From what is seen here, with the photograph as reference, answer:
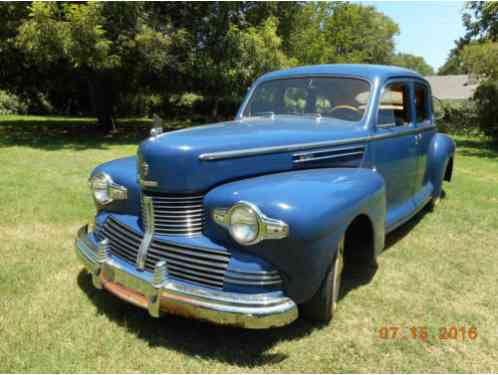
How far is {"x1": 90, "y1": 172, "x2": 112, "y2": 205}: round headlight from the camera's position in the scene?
3.16m

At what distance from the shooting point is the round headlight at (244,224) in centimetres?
231

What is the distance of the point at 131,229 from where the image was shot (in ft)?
9.27

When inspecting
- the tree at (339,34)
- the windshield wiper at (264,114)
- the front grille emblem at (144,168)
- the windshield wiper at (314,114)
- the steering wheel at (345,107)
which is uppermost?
the tree at (339,34)

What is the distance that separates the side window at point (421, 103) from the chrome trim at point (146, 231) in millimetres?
3187

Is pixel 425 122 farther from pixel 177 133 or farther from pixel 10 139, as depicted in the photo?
pixel 10 139

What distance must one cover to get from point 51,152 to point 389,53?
52161 mm

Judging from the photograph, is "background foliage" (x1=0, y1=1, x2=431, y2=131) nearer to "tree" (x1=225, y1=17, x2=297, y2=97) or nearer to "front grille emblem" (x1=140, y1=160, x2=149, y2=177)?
"tree" (x1=225, y1=17, x2=297, y2=97)

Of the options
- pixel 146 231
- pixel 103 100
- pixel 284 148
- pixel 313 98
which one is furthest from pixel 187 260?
pixel 103 100

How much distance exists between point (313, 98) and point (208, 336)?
7.48 feet

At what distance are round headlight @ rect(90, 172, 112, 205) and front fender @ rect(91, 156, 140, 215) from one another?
35 mm

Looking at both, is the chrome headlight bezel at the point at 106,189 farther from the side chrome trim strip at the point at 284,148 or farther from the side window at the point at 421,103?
the side window at the point at 421,103

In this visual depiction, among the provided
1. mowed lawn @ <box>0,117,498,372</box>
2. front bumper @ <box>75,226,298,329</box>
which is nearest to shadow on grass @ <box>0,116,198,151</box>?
mowed lawn @ <box>0,117,498,372</box>
